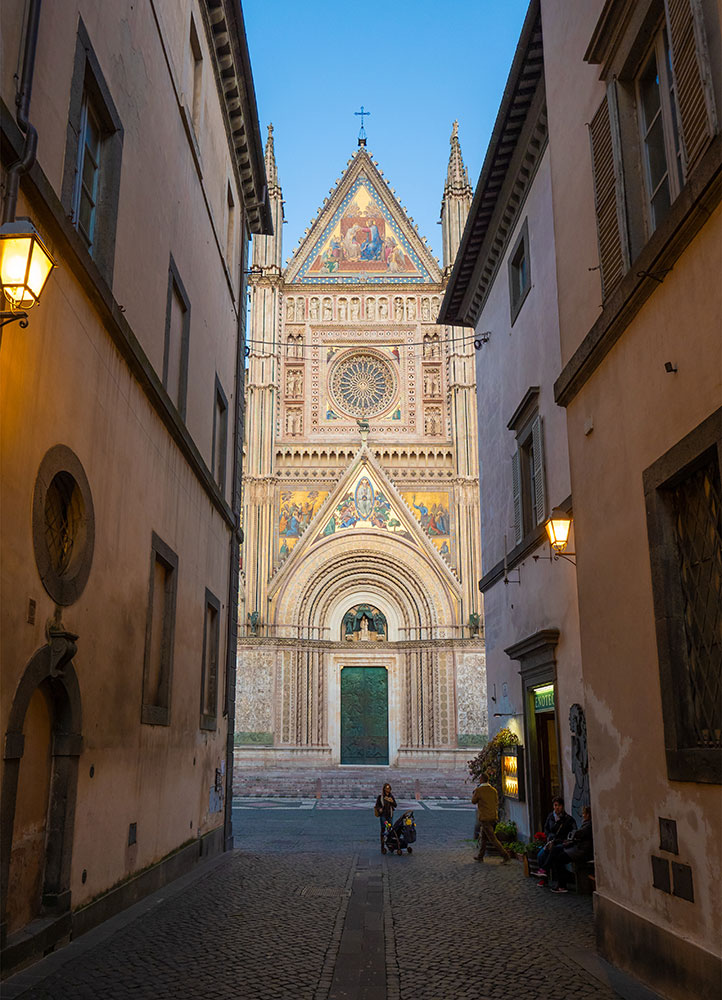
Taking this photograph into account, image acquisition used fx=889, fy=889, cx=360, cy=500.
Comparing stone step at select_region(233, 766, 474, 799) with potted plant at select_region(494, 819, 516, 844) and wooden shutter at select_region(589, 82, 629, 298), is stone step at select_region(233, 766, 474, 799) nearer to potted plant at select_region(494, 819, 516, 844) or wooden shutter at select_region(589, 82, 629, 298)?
potted plant at select_region(494, 819, 516, 844)

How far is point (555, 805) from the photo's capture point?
10805 millimetres

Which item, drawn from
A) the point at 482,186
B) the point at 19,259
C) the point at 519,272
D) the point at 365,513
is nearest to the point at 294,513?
the point at 365,513

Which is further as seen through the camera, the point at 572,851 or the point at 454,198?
the point at 454,198

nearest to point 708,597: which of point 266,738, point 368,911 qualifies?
point 368,911

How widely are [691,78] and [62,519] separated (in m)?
5.73

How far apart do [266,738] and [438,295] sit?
20.6 m

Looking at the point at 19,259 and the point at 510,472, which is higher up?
the point at 510,472

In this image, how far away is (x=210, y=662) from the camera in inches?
560

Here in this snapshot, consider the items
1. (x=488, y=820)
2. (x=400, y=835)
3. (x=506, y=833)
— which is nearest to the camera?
(x=488, y=820)

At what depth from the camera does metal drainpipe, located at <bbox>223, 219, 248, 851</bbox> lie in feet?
49.9

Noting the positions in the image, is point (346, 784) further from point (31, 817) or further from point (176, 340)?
point (31, 817)

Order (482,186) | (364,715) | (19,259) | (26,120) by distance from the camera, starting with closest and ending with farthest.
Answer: (19,259)
(26,120)
(482,186)
(364,715)

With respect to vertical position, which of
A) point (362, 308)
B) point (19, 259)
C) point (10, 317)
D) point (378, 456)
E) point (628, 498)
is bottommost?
point (628, 498)

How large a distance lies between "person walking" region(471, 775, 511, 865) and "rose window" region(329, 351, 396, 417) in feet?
88.5
